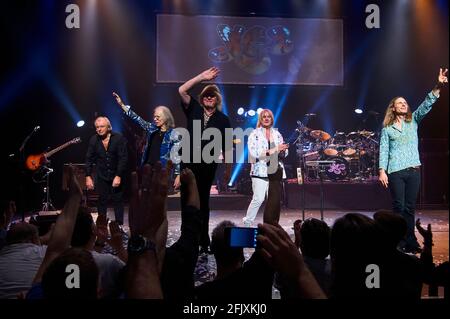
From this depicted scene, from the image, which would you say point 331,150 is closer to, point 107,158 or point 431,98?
point 431,98

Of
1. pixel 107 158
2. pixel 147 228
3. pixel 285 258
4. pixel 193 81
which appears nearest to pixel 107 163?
pixel 107 158

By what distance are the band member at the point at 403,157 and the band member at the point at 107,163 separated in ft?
10.8

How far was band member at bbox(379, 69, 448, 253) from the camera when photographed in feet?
15.0

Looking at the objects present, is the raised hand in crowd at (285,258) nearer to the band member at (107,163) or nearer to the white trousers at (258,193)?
the white trousers at (258,193)

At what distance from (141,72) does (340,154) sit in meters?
4.70

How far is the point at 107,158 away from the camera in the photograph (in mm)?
5719

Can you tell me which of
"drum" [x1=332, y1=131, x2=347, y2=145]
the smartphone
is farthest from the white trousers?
"drum" [x1=332, y1=131, x2=347, y2=145]

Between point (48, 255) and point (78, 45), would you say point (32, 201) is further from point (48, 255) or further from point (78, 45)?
point (48, 255)

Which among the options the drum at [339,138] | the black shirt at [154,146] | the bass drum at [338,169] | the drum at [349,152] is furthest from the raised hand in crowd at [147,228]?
the drum at [339,138]

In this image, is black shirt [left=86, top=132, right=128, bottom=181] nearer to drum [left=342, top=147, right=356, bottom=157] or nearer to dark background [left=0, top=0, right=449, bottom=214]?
dark background [left=0, top=0, right=449, bottom=214]

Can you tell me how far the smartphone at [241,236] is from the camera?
4.64 ft

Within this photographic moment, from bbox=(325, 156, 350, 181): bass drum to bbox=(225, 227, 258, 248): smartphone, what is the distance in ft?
25.7

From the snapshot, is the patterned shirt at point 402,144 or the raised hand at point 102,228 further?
the patterned shirt at point 402,144

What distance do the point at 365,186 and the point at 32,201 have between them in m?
6.73
